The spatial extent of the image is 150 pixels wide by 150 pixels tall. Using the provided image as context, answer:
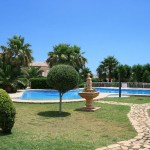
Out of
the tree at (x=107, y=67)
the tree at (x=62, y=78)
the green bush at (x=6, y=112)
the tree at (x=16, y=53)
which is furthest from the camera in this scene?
the tree at (x=107, y=67)

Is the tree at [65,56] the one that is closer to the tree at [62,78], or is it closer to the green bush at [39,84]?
the green bush at [39,84]

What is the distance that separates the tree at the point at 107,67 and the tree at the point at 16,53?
64.7 feet

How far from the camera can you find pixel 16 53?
3559 cm

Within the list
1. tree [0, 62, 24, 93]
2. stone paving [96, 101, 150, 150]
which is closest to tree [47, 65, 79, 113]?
stone paving [96, 101, 150, 150]

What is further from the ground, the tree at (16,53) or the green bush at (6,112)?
the tree at (16,53)

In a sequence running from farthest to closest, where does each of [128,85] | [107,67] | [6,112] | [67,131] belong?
[107,67] → [128,85] → [67,131] → [6,112]

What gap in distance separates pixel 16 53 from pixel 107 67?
21.4 metres

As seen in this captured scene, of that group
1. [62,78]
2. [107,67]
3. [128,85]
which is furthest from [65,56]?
[62,78]

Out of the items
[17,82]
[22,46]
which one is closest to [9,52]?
[22,46]

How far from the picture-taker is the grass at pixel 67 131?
7906mm

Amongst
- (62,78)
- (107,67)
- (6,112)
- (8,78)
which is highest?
(107,67)

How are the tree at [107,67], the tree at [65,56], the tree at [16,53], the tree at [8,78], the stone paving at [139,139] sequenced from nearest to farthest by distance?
the stone paving at [139,139]
the tree at [8,78]
the tree at [16,53]
the tree at [65,56]
the tree at [107,67]

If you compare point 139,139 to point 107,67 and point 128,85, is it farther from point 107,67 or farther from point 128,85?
point 107,67

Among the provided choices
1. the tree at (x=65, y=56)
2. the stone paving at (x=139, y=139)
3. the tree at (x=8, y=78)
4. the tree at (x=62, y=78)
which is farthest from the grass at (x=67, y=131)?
the tree at (x=65, y=56)
